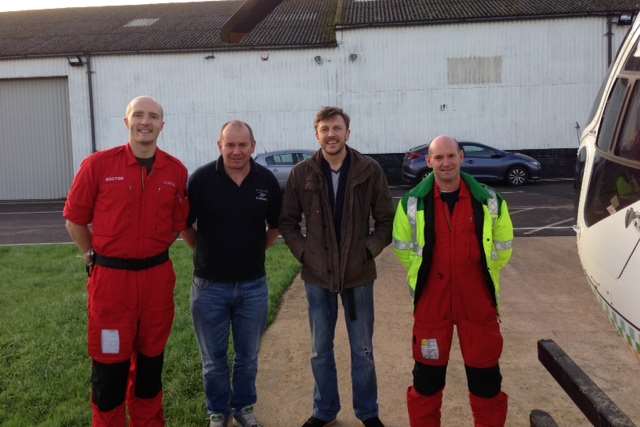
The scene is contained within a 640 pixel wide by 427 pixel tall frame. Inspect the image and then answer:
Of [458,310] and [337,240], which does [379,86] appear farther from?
[458,310]

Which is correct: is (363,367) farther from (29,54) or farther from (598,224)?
(29,54)

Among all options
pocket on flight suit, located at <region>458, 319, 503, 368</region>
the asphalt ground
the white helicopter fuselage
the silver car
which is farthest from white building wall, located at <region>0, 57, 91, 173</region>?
the white helicopter fuselage

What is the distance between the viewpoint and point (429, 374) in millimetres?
3312

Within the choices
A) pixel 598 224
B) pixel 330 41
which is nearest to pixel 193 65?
pixel 330 41

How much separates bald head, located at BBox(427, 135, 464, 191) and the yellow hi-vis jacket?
0.23ft

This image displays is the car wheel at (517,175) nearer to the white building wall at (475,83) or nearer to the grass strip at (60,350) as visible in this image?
the white building wall at (475,83)

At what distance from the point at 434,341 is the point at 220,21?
81.1 ft

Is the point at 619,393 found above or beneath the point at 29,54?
beneath

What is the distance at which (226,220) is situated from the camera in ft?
11.6

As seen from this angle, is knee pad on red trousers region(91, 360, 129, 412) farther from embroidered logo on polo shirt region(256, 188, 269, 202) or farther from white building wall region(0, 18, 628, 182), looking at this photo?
white building wall region(0, 18, 628, 182)

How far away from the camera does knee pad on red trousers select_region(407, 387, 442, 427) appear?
330cm

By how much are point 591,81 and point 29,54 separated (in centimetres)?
2020

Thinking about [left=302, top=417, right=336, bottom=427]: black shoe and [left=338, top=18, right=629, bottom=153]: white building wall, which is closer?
[left=302, top=417, right=336, bottom=427]: black shoe

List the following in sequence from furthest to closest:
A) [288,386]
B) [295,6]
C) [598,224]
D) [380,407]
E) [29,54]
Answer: [295,6], [29,54], [288,386], [380,407], [598,224]
